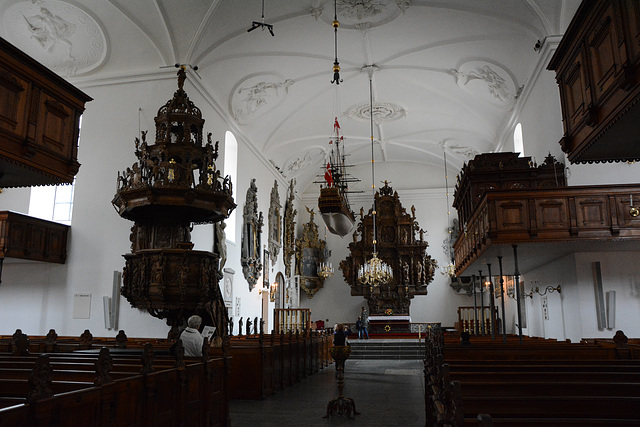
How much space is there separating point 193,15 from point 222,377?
10.1 meters

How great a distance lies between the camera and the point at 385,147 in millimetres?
24547

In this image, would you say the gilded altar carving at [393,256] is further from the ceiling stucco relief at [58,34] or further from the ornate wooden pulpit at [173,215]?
the ceiling stucco relief at [58,34]

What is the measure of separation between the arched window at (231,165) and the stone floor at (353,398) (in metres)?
6.35

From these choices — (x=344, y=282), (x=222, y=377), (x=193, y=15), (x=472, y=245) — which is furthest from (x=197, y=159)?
(x=344, y=282)

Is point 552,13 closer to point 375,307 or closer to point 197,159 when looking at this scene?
point 197,159

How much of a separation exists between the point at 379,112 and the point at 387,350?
28.7ft

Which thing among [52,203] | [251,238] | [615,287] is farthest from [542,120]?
[52,203]

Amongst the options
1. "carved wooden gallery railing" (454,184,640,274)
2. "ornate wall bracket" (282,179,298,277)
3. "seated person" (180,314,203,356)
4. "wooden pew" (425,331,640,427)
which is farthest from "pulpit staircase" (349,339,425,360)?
"wooden pew" (425,331,640,427)

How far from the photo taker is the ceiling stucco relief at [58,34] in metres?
13.0

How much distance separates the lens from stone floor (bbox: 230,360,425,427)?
6.89 meters

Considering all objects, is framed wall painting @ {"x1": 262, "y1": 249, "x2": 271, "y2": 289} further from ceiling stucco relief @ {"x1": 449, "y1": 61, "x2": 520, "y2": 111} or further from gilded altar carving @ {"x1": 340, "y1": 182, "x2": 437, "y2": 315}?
ceiling stucco relief @ {"x1": 449, "y1": 61, "x2": 520, "y2": 111}

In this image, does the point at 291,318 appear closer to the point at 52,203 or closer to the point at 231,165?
the point at 231,165

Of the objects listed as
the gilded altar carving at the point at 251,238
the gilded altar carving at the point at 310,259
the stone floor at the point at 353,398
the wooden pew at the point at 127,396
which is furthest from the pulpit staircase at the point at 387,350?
the wooden pew at the point at 127,396

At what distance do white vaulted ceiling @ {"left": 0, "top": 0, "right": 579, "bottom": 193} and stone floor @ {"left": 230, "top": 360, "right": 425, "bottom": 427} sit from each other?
8944 mm
